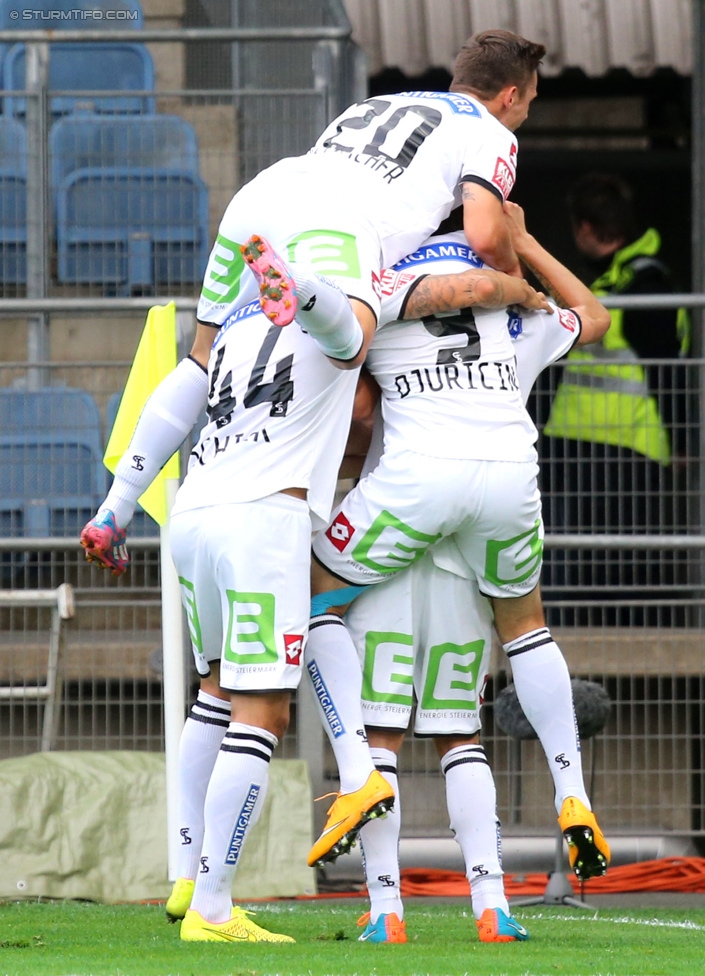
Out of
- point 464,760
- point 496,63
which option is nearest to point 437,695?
point 464,760

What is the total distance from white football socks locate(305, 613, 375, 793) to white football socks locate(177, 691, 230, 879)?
317mm

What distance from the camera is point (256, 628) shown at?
3.65 meters

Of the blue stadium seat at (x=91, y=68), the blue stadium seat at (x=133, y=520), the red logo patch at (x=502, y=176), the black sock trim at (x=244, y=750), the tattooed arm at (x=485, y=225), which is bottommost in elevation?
the black sock trim at (x=244, y=750)

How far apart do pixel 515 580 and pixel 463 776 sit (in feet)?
1.67

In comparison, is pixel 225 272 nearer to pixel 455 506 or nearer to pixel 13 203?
pixel 455 506

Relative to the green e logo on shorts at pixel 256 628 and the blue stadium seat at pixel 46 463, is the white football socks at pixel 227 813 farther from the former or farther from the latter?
the blue stadium seat at pixel 46 463

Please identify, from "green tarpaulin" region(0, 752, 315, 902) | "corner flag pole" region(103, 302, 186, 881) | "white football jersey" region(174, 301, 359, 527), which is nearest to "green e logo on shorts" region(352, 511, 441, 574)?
"white football jersey" region(174, 301, 359, 527)

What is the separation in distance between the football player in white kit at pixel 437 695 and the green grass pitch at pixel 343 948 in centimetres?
14

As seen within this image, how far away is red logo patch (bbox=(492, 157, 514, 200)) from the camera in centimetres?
397

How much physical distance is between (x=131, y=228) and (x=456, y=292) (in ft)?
11.0

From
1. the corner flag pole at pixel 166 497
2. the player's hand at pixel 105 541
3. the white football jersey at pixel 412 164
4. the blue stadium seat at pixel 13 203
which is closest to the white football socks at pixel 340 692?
the player's hand at pixel 105 541

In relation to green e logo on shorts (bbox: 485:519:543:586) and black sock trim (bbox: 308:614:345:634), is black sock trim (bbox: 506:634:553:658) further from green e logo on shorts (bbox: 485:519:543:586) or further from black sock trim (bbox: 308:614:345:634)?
black sock trim (bbox: 308:614:345:634)

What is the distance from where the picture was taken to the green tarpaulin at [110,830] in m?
5.89

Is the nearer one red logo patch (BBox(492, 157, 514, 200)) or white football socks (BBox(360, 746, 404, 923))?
white football socks (BBox(360, 746, 404, 923))
